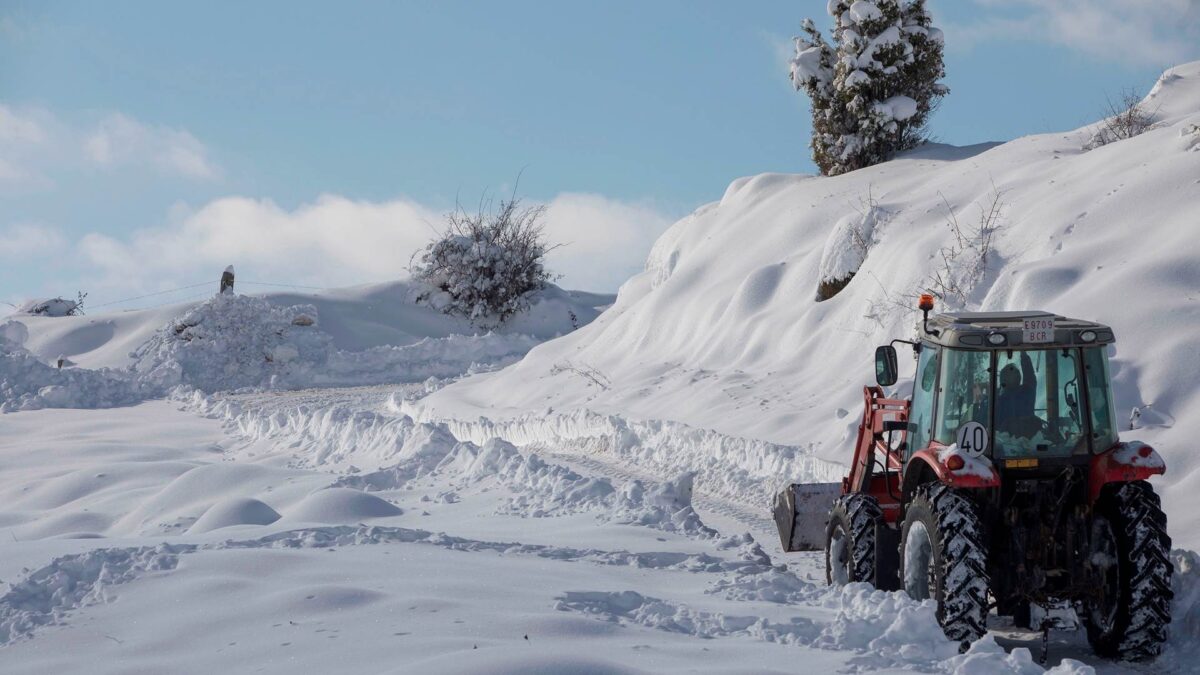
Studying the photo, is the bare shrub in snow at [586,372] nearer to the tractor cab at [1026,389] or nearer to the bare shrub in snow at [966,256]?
the bare shrub in snow at [966,256]

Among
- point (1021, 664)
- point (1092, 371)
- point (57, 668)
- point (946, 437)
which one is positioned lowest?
point (57, 668)

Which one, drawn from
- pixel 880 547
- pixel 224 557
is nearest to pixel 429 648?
pixel 224 557

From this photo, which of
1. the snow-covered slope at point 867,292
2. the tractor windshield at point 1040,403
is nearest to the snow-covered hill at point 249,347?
the snow-covered slope at point 867,292

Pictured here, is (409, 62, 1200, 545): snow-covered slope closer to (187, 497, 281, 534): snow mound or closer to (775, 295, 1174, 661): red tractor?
(775, 295, 1174, 661): red tractor

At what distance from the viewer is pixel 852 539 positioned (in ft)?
24.4

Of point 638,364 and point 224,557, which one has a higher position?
point 638,364

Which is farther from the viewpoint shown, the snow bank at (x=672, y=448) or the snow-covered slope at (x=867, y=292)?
the snow-covered slope at (x=867, y=292)

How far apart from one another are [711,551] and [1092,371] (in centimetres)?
335

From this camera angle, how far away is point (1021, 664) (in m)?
5.35

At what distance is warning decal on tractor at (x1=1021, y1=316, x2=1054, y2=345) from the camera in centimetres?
654

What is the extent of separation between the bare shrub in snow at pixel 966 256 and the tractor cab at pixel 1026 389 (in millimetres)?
9277

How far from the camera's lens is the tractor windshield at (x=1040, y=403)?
664 centimetres

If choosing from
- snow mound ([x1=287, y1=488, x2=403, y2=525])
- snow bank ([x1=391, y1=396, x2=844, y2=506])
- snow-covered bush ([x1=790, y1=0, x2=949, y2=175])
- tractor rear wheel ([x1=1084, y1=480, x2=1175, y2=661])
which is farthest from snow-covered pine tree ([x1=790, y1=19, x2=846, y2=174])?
tractor rear wheel ([x1=1084, y1=480, x2=1175, y2=661])

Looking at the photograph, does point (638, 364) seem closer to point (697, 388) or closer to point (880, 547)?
point (697, 388)
